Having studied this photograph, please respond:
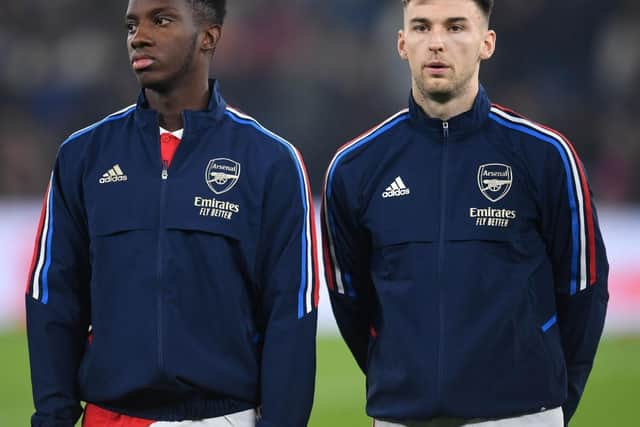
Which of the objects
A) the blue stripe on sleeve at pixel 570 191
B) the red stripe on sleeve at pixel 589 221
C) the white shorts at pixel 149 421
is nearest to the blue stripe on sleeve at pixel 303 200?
the white shorts at pixel 149 421

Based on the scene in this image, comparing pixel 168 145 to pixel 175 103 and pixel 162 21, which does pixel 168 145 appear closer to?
pixel 175 103

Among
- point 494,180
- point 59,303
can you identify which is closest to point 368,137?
point 494,180

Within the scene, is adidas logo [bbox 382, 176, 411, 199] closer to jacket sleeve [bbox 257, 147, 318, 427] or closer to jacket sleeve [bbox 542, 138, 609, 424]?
jacket sleeve [bbox 257, 147, 318, 427]

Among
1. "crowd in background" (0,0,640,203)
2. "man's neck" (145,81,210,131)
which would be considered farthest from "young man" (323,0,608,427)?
"crowd in background" (0,0,640,203)

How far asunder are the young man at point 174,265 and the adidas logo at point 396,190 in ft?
0.94

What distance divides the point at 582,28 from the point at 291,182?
9572 mm

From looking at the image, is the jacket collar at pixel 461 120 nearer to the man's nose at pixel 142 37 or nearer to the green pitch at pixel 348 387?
the man's nose at pixel 142 37

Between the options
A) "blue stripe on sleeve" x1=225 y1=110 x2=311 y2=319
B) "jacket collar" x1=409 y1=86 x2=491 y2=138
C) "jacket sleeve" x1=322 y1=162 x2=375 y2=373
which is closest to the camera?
"blue stripe on sleeve" x1=225 y1=110 x2=311 y2=319

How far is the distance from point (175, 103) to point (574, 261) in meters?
1.33

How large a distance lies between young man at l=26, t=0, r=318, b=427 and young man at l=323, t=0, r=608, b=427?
0.90ft

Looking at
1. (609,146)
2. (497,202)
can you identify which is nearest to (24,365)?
(609,146)

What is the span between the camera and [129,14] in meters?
3.73

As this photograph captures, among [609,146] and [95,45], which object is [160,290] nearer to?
[609,146]

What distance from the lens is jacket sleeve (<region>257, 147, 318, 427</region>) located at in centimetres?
362
